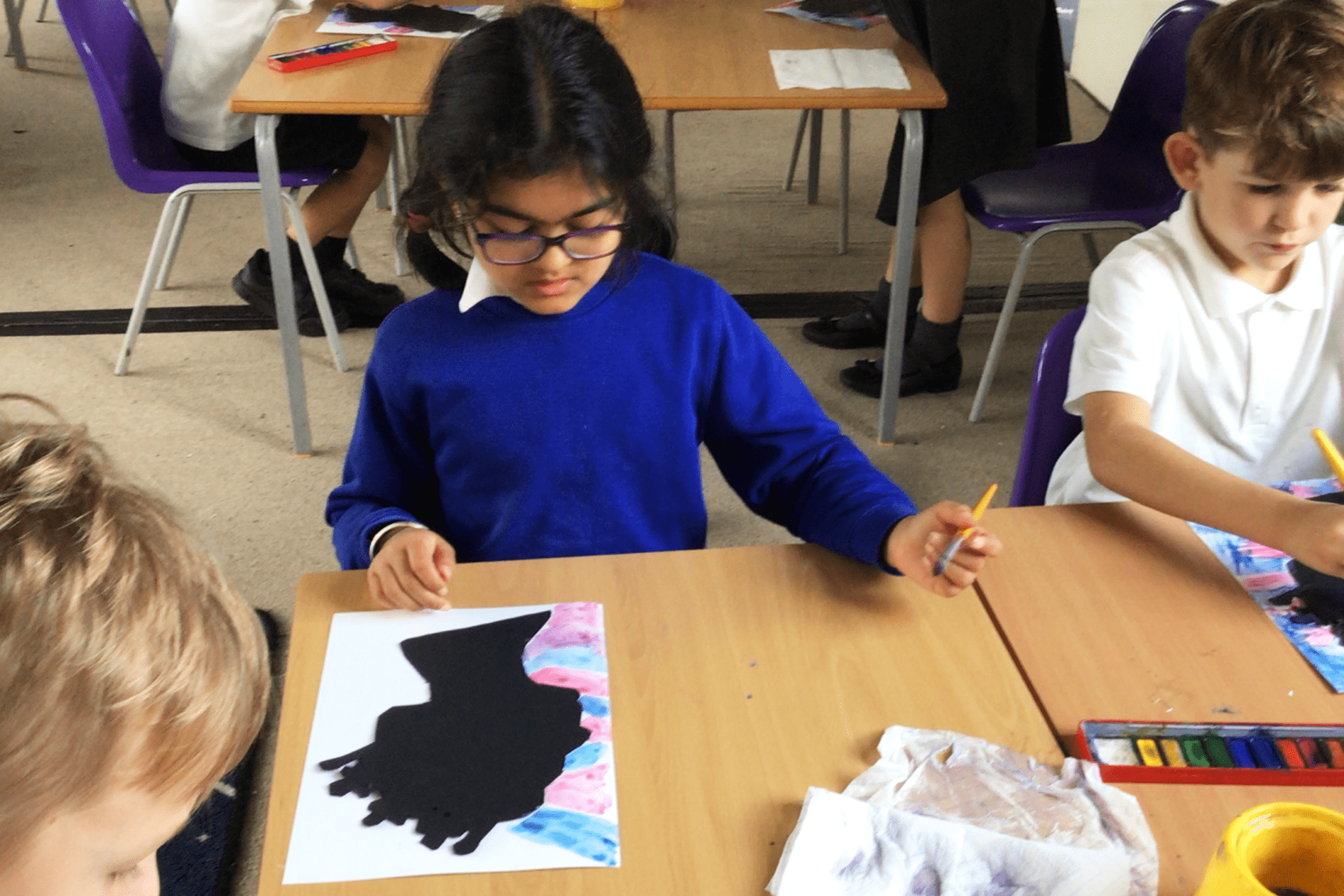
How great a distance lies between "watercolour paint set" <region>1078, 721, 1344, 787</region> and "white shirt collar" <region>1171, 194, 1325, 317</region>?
0.54 metres

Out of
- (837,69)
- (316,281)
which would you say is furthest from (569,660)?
(316,281)

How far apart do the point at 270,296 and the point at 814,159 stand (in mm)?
1587

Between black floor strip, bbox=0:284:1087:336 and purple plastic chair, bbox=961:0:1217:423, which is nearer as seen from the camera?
purple plastic chair, bbox=961:0:1217:423

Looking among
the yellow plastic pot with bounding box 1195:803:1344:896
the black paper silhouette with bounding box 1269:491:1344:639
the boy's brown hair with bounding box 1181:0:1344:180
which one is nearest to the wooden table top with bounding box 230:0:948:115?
the boy's brown hair with bounding box 1181:0:1344:180

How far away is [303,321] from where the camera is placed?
2.87 m

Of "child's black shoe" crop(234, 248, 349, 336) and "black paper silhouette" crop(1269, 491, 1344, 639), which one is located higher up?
"black paper silhouette" crop(1269, 491, 1344, 639)

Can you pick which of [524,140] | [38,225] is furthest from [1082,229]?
[38,225]

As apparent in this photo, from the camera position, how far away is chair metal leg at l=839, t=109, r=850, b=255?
3.14m

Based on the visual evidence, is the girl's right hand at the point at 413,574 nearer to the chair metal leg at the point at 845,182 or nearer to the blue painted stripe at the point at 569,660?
the blue painted stripe at the point at 569,660

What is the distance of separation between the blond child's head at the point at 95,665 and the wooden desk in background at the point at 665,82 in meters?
1.50

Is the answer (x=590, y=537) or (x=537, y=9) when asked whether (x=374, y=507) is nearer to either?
(x=590, y=537)

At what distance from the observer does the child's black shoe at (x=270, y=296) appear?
2818mm

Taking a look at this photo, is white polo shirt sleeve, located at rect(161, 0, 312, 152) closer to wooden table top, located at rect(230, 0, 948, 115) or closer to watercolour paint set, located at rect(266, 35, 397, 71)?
wooden table top, located at rect(230, 0, 948, 115)

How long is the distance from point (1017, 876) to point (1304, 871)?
163mm
